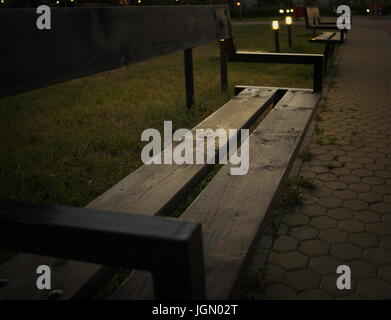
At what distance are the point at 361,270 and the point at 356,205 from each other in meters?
0.80

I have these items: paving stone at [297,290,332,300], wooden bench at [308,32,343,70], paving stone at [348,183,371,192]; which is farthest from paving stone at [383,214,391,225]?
wooden bench at [308,32,343,70]

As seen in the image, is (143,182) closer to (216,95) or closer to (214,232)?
(214,232)

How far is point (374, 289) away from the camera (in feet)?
6.70

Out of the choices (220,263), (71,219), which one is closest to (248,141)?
(220,263)

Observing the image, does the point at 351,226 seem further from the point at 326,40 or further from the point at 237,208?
the point at 326,40

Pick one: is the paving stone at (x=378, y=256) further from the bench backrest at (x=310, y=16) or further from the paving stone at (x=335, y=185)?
the bench backrest at (x=310, y=16)

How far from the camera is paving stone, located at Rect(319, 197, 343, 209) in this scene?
2899mm

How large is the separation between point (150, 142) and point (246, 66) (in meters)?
5.40

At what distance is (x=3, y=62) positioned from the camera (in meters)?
1.35


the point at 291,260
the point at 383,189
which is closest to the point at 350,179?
the point at 383,189

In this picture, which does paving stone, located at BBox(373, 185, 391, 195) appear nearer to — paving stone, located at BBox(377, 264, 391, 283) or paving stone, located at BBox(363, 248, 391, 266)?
paving stone, located at BBox(363, 248, 391, 266)

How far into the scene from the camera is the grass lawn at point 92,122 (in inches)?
127

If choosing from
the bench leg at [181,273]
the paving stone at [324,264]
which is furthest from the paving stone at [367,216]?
the bench leg at [181,273]
